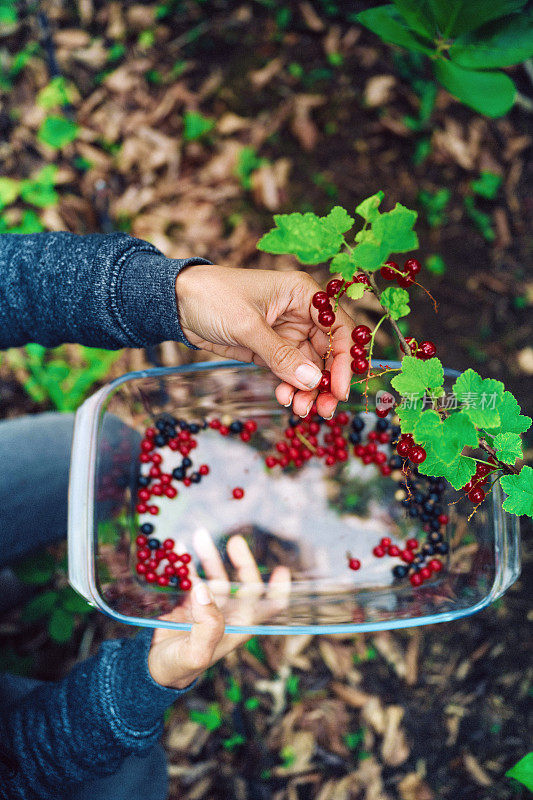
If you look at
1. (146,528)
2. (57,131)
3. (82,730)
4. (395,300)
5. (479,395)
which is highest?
(57,131)

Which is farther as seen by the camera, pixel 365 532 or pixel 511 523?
pixel 365 532

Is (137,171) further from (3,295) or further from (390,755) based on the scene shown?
(390,755)

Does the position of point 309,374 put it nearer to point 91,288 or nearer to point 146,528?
point 91,288

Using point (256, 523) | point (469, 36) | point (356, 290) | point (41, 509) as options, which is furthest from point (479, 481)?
point (41, 509)

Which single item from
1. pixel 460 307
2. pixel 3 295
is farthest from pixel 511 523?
pixel 3 295

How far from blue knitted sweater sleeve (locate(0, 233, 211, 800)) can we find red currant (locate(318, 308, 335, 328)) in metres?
0.38

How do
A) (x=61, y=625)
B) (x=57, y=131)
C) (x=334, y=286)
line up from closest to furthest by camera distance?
1. (x=334, y=286)
2. (x=61, y=625)
3. (x=57, y=131)

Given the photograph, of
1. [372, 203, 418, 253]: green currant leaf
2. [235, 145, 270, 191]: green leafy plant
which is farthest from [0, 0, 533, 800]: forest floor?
[372, 203, 418, 253]: green currant leaf

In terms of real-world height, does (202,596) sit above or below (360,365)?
below

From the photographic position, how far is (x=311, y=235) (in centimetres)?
98

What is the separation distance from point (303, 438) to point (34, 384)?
125 cm

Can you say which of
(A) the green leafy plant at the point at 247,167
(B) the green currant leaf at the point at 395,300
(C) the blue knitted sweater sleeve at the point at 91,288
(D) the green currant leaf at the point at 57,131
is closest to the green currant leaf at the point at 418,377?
(B) the green currant leaf at the point at 395,300

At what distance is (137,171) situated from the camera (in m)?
2.38

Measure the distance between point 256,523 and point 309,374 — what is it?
712 mm
